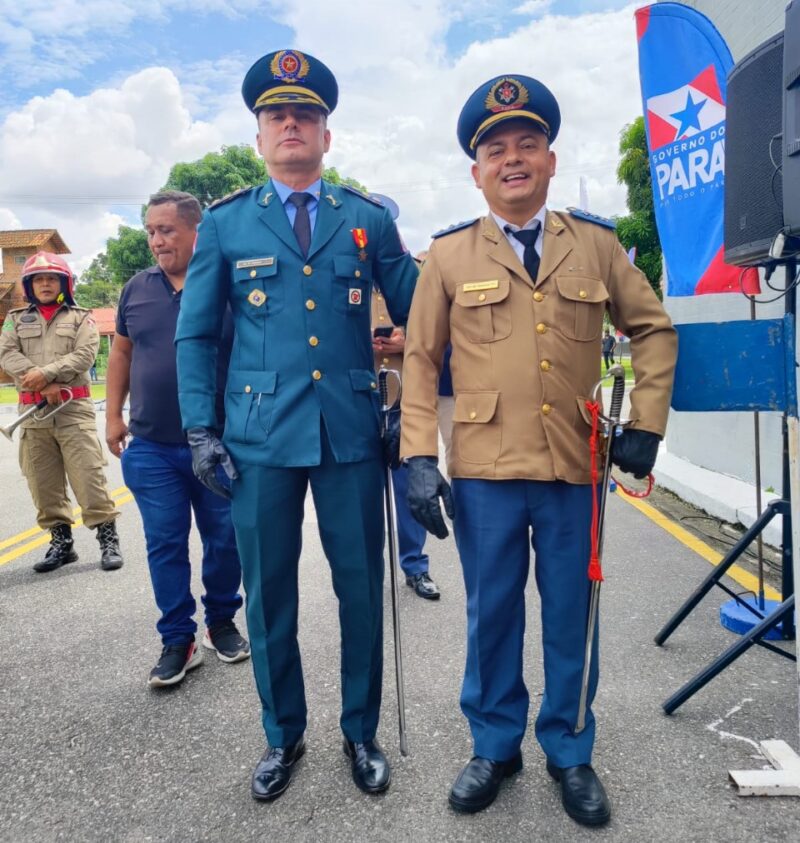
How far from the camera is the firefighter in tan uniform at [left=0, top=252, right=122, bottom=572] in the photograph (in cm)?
495

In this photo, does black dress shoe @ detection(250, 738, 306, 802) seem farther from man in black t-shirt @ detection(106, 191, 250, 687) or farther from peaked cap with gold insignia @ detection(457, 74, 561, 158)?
peaked cap with gold insignia @ detection(457, 74, 561, 158)

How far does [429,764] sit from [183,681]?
4.16ft

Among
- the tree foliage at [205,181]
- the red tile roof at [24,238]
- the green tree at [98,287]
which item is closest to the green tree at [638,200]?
the tree foliage at [205,181]

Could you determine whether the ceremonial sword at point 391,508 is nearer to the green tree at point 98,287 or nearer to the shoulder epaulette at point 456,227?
the shoulder epaulette at point 456,227

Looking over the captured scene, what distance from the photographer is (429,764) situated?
2467mm

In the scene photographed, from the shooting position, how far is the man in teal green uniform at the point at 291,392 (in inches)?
91.1

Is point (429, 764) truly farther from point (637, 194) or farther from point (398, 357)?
point (637, 194)

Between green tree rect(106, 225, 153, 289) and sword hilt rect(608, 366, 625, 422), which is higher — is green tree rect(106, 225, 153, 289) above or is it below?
above

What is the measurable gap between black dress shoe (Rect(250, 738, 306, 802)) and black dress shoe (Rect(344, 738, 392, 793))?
0.20 m

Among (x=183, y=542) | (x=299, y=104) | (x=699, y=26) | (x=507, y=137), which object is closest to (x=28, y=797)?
(x=183, y=542)

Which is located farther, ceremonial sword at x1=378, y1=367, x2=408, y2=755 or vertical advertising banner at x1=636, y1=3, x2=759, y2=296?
vertical advertising banner at x1=636, y1=3, x2=759, y2=296

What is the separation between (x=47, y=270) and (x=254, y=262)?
10.7 ft

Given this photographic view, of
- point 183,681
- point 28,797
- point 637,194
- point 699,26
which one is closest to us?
point 28,797

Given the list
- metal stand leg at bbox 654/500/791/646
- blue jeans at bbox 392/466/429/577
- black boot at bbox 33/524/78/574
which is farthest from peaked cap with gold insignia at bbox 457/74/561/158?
black boot at bbox 33/524/78/574
